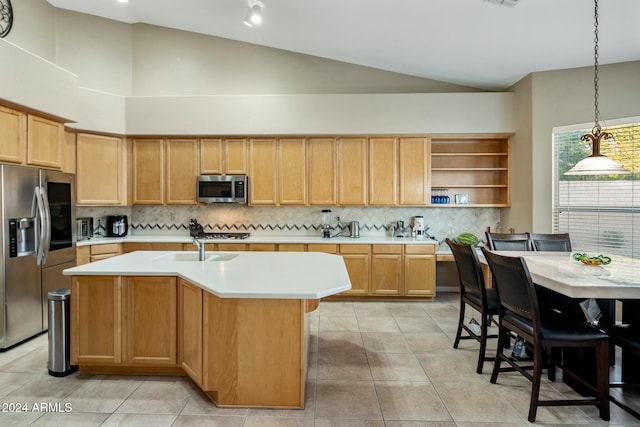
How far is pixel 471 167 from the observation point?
5.21 metres

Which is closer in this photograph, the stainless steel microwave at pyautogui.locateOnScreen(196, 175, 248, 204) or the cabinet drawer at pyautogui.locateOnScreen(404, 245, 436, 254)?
the cabinet drawer at pyautogui.locateOnScreen(404, 245, 436, 254)

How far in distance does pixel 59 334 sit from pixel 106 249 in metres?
2.23

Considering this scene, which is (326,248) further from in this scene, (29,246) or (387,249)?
(29,246)

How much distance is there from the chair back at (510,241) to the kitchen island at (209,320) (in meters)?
1.83

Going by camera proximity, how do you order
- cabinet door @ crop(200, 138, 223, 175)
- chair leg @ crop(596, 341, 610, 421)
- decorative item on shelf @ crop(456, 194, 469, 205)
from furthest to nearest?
decorative item on shelf @ crop(456, 194, 469, 205) < cabinet door @ crop(200, 138, 223, 175) < chair leg @ crop(596, 341, 610, 421)

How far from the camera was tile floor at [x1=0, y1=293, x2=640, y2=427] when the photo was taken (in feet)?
6.92

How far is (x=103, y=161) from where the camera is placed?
4.73 meters

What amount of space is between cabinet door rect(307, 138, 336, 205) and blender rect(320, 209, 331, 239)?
0.27 meters

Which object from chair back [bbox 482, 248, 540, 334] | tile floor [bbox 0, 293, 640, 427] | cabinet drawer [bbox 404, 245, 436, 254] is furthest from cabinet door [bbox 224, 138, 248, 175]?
chair back [bbox 482, 248, 540, 334]

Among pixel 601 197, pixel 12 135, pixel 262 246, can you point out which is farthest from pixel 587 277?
pixel 12 135

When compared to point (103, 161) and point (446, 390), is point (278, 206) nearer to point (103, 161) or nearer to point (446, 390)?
point (103, 161)

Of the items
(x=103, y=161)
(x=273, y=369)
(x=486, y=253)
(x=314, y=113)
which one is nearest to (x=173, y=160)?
(x=103, y=161)

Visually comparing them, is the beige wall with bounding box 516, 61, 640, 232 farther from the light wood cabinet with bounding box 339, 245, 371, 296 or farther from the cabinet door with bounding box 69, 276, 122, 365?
the cabinet door with bounding box 69, 276, 122, 365

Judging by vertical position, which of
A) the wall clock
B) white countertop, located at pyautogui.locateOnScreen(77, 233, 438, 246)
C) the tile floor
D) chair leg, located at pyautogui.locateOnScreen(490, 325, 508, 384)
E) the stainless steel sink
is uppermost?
the wall clock
